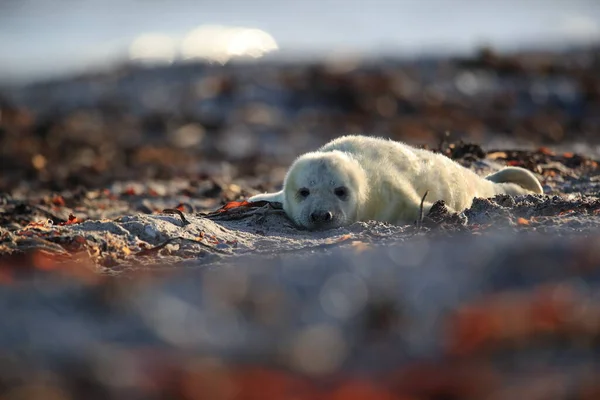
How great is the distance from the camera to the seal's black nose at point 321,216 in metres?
5.60

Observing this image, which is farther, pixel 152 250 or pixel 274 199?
pixel 274 199

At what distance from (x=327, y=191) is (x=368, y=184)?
35 centimetres

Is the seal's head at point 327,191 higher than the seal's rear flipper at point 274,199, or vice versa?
the seal's head at point 327,191

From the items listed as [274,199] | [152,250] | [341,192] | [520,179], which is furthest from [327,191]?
[520,179]

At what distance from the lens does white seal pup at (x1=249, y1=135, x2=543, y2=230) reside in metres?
5.75

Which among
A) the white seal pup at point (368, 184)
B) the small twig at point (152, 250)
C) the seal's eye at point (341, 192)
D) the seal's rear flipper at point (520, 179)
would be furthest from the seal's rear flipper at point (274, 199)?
the seal's rear flipper at point (520, 179)

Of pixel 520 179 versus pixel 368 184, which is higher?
pixel 368 184

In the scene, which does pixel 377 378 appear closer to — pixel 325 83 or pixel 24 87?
pixel 325 83

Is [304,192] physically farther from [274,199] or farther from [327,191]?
[274,199]

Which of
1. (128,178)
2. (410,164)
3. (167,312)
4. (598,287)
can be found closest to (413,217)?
(410,164)

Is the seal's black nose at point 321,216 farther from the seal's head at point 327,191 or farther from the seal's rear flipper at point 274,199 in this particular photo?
the seal's rear flipper at point 274,199

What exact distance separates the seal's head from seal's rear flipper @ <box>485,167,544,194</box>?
1624mm

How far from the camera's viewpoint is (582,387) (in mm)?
2279

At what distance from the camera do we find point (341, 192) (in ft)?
18.9
